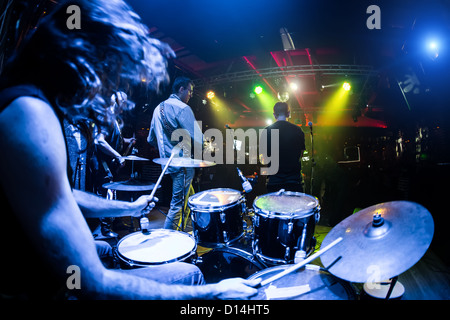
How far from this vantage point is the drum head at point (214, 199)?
2.62 metres

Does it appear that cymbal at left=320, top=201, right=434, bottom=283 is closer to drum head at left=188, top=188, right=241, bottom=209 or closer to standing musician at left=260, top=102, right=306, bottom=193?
drum head at left=188, top=188, right=241, bottom=209

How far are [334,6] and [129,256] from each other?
13.7 ft

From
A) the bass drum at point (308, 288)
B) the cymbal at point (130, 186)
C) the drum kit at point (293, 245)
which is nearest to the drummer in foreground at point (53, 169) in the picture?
the bass drum at point (308, 288)

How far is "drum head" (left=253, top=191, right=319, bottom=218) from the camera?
2.20 m

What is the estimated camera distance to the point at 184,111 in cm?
318

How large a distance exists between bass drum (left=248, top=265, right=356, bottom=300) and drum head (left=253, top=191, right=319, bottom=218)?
0.78 m

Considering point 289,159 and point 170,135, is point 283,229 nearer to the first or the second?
point 289,159

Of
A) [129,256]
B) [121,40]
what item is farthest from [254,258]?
[121,40]

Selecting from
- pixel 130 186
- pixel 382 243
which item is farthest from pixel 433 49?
pixel 130 186

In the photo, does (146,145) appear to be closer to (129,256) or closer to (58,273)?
(129,256)

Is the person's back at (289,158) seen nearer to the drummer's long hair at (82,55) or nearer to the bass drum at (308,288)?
the bass drum at (308,288)

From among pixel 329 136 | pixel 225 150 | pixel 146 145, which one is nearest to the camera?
pixel 146 145

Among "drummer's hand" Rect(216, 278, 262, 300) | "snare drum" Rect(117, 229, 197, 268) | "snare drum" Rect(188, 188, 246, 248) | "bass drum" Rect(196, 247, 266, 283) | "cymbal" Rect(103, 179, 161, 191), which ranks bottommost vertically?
"bass drum" Rect(196, 247, 266, 283)

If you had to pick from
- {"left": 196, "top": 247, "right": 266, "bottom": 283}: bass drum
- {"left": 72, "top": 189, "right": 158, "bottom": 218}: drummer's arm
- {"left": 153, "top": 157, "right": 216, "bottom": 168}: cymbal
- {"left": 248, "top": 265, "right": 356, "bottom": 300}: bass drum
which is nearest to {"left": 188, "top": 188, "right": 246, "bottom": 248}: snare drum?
{"left": 196, "top": 247, "right": 266, "bottom": 283}: bass drum
